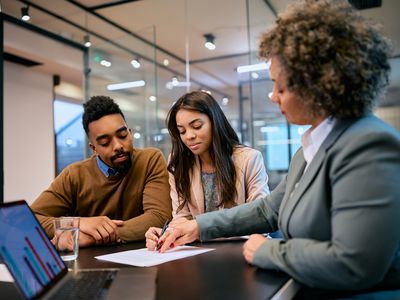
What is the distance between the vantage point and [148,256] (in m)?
1.12

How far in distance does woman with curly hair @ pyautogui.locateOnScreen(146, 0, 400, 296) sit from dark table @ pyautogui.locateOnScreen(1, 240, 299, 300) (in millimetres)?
34

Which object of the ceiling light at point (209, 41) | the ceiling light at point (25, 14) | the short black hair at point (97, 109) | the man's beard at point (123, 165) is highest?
the ceiling light at point (25, 14)

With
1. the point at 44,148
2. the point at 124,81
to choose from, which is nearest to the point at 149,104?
the point at 124,81

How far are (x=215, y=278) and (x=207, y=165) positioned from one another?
3.37ft

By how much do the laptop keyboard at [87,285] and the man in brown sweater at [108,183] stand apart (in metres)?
0.73

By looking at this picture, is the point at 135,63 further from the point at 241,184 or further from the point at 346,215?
the point at 346,215

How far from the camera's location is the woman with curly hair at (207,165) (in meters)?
1.74

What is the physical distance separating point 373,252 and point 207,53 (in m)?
4.66

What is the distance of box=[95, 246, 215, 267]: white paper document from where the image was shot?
41.2 inches

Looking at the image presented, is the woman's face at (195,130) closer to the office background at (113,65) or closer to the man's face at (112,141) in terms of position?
the man's face at (112,141)

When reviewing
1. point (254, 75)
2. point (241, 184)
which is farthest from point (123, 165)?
point (254, 75)

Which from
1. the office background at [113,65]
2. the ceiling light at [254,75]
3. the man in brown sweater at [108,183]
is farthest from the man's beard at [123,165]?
the ceiling light at [254,75]

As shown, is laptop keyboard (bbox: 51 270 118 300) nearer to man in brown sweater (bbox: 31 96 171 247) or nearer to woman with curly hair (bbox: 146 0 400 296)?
woman with curly hair (bbox: 146 0 400 296)

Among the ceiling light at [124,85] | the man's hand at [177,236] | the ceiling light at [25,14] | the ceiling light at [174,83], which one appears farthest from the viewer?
the ceiling light at [174,83]
